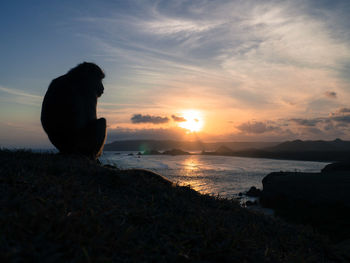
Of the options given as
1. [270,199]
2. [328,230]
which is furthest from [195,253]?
[270,199]

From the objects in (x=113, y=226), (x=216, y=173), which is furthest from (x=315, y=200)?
(x=216, y=173)

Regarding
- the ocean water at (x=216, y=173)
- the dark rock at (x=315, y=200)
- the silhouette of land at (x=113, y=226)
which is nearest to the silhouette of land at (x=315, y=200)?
the dark rock at (x=315, y=200)

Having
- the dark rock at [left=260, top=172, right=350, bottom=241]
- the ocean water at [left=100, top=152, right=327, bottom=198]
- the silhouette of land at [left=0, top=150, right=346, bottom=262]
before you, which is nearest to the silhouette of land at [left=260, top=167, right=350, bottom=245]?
the dark rock at [left=260, top=172, right=350, bottom=241]

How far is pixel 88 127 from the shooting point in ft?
21.5

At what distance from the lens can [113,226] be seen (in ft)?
9.53

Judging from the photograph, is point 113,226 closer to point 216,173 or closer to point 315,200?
point 315,200

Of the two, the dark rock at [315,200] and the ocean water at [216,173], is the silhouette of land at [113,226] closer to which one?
the ocean water at [216,173]

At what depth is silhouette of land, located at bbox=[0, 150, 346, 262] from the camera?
2.31 metres

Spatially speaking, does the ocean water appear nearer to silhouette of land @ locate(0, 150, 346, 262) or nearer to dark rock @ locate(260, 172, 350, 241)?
silhouette of land @ locate(0, 150, 346, 262)

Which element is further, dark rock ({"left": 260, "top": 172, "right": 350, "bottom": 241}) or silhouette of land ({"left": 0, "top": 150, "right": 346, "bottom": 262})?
dark rock ({"left": 260, "top": 172, "right": 350, "bottom": 241})

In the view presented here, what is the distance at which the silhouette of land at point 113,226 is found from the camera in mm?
2307

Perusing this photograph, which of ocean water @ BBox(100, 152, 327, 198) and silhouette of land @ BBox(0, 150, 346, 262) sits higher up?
silhouette of land @ BBox(0, 150, 346, 262)

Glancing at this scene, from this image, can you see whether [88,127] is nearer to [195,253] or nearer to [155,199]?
[155,199]

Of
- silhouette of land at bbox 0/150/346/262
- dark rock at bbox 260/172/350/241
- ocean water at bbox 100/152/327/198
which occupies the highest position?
silhouette of land at bbox 0/150/346/262
